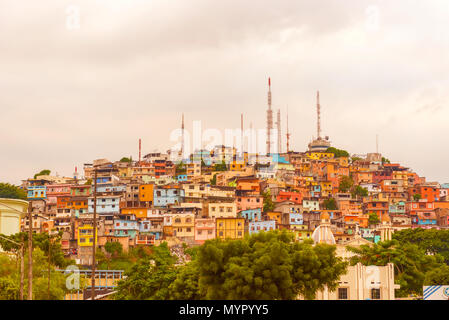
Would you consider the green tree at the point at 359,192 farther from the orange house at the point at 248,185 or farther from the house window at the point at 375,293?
the house window at the point at 375,293

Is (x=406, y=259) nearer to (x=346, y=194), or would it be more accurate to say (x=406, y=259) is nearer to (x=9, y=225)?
(x=9, y=225)

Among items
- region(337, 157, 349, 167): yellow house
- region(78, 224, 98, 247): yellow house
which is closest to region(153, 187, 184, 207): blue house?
region(78, 224, 98, 247): yellow house

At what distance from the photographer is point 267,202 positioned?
95125 mm

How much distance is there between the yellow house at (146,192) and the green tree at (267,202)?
15130 millimetres

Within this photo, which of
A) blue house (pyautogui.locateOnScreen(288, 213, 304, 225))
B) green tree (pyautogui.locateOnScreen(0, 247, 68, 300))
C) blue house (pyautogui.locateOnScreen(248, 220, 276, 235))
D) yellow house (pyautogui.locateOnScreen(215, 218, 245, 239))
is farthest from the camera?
blue house (pyautogui.locateOnScreen(288, 213, 304, 225))

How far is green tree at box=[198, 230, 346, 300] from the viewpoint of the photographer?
1216 inches

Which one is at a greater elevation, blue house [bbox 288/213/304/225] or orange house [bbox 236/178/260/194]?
orange house [bbox 236/178/260/194]

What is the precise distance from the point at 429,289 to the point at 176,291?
43.5 feet

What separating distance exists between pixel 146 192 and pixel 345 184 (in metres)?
35.3

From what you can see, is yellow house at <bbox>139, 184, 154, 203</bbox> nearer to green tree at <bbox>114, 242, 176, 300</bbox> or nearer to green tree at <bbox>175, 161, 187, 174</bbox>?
green tree at <bbox>175, 161, 187, 174</bbox>

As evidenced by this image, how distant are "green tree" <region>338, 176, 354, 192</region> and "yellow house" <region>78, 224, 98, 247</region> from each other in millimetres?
45800

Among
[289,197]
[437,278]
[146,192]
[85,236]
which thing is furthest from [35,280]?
[289,197]

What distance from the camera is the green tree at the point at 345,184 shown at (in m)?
110

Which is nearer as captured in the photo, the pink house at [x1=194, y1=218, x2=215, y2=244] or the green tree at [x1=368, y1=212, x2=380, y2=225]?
the pink house at [x1=194, y1=218, x2=215, y2=244]
